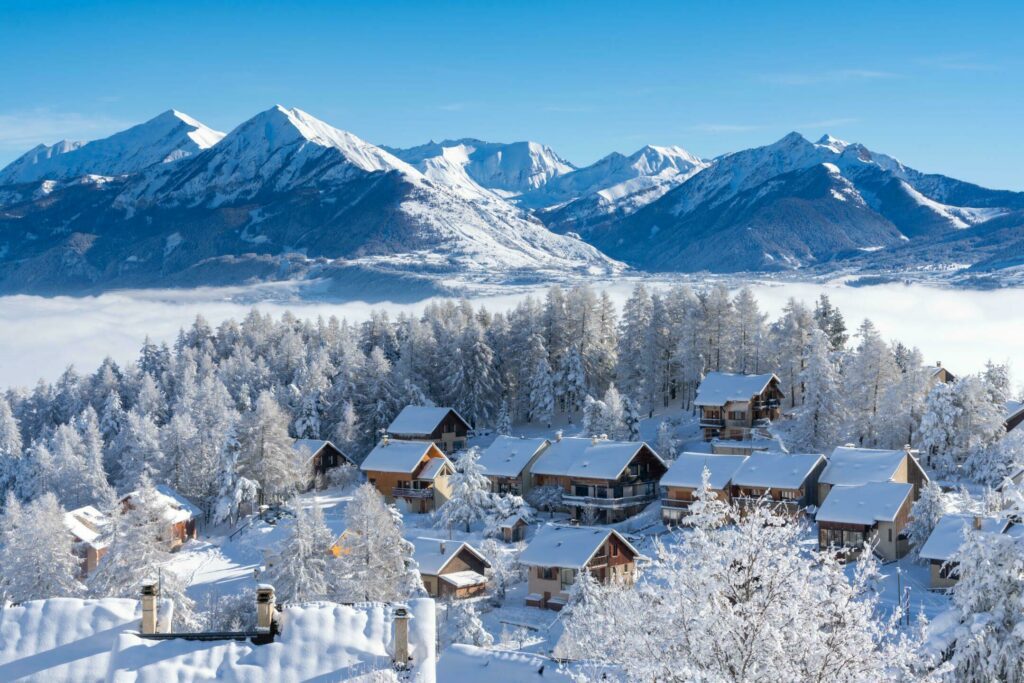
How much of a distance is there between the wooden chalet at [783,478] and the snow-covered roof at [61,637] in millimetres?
50904

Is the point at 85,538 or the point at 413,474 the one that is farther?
the point at 413,474

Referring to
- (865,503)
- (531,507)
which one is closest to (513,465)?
(531,507)

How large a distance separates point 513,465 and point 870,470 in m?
25.8

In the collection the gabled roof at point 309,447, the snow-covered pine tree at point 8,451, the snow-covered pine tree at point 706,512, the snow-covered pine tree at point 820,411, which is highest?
the snow-covered pine tree at point 706,512

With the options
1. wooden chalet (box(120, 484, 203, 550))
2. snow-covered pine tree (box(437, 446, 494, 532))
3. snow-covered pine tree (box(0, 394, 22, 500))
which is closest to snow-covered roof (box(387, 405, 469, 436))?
snow-covered pine tree (box(437, 446, 494, 532))

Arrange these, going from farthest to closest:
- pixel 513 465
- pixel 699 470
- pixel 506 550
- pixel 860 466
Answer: pixel 513 465 < pixel 699 470 < pixel 860 466 < pixel 506 550

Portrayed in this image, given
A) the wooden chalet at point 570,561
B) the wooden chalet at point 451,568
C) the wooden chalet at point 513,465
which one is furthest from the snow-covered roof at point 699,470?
the wooden chalet at point 451,568

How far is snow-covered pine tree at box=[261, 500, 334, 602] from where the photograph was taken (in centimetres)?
5269

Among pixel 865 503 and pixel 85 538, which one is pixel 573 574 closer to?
pixel 865 503

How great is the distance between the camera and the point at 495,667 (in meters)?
23.8

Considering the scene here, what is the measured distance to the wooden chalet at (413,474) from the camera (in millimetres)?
82125

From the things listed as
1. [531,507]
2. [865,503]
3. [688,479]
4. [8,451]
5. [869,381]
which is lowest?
[8,451]

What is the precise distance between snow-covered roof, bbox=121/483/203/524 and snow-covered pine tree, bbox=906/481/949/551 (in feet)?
153

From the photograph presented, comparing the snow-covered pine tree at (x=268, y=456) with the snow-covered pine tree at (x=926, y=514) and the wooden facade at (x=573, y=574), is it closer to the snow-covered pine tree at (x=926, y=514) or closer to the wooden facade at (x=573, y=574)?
the wooden facade at (x=573, y=574)
